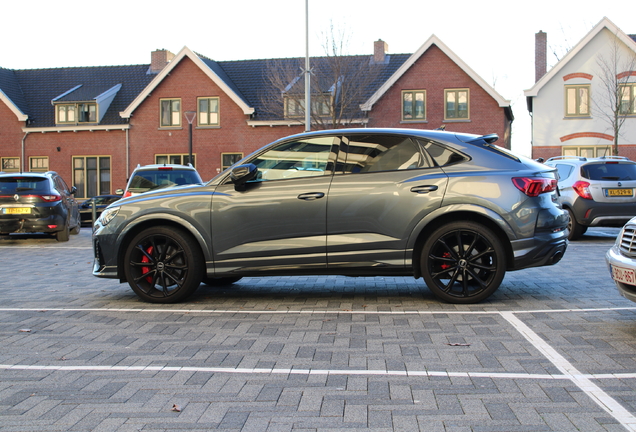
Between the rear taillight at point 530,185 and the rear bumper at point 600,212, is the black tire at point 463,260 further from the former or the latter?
the rear bumper at point 600,212

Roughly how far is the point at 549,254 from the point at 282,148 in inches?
112

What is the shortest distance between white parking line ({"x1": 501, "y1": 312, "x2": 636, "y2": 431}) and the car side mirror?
2.87 meters

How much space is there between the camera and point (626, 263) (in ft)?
17.4

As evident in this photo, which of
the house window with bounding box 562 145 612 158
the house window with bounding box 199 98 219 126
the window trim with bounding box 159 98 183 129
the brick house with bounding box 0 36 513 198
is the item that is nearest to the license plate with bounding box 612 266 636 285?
the brick house with bounding box 0 36 513 198

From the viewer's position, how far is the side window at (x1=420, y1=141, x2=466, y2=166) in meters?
6.76

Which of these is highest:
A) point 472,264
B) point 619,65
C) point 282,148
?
point 619,65

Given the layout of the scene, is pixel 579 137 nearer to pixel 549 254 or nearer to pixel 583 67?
pixel 583 67

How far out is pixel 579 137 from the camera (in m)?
33.2

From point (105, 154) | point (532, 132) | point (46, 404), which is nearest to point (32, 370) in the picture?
point (46, 404)

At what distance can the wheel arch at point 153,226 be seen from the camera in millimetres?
6906

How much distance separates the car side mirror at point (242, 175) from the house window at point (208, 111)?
31.1 metres

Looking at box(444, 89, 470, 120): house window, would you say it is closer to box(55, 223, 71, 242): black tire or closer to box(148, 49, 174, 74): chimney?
box(148, 49, 174, 74): chimney

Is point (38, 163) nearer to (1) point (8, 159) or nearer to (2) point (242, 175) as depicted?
(1) point (8, 159)

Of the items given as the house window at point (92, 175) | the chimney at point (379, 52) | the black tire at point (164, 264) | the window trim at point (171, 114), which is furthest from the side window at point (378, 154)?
the house window at point (92, 175)
